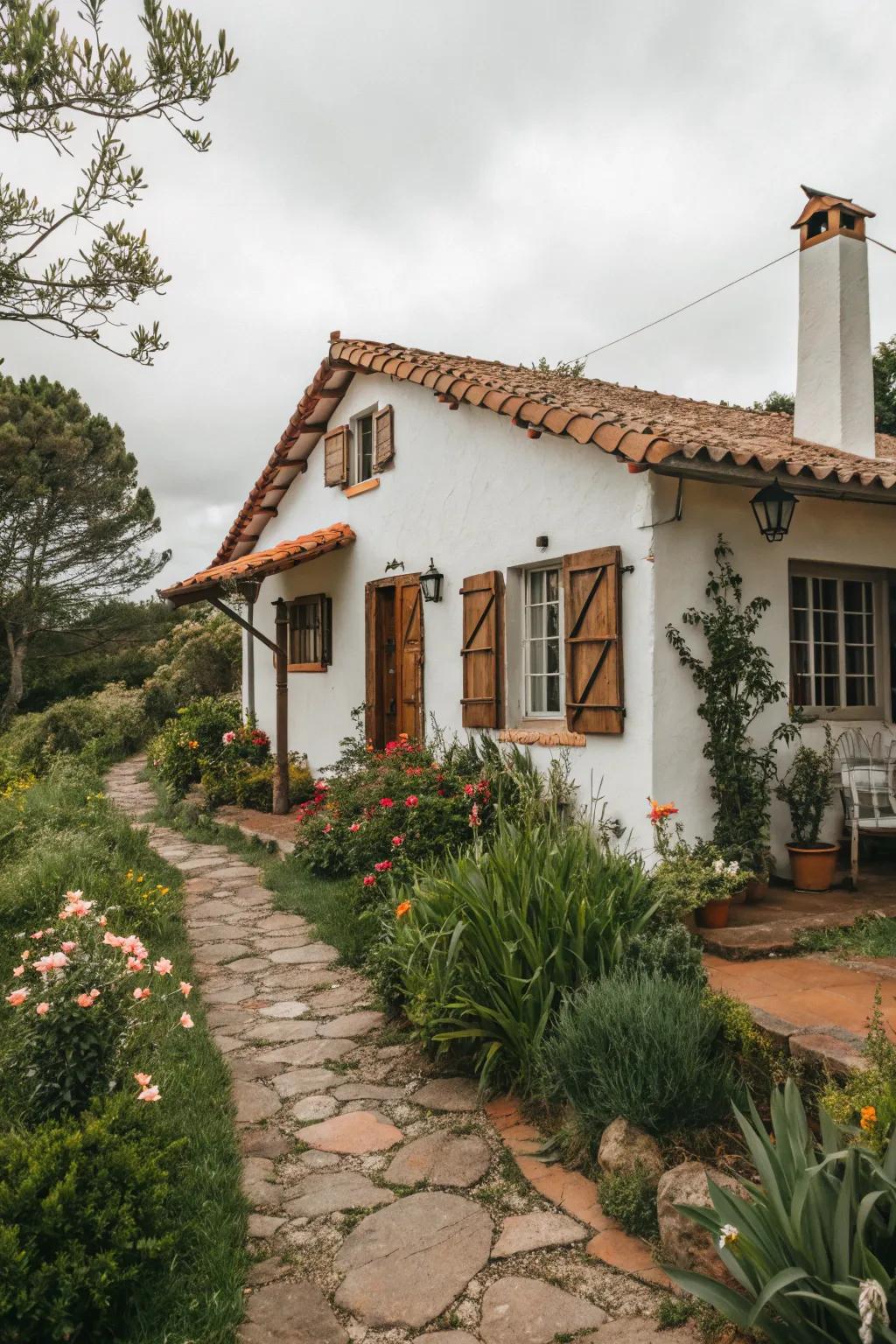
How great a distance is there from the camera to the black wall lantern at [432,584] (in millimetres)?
8790

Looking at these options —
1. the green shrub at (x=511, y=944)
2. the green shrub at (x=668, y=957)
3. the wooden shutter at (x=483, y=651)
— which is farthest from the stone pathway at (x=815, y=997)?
the wooden shutter at (x=483, y=651)

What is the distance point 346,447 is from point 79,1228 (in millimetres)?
9576

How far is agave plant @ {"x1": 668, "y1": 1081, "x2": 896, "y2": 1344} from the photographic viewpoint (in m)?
2.05

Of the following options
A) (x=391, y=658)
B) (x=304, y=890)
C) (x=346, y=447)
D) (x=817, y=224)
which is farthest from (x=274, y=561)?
(x=817, y=224)

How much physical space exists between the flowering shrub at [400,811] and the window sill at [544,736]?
246 millimetres

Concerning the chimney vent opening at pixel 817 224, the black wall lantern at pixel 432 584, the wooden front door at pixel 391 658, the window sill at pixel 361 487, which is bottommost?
the wooden front door at pixel 391 658

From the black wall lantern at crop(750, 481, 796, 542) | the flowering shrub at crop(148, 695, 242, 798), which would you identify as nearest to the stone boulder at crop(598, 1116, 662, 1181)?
the black wall lantern at crop(750, 481, 796, 542)

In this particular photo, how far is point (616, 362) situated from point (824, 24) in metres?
10.5

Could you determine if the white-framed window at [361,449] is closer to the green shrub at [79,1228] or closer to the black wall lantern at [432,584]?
the black wall lantern at [432,584]

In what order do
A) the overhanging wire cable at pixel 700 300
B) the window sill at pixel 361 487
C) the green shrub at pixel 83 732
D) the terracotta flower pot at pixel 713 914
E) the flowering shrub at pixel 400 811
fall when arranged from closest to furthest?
the terracotta flower pot at pixel 713 914
the flowering shrub at pixel 400 811
the overhanging wire cable at pixel 700 300
the window sill at pixel 361 487
the green shrub at pixel 83 732

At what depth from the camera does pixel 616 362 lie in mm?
17438

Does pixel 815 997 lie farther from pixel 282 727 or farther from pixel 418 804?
pixel 282 727

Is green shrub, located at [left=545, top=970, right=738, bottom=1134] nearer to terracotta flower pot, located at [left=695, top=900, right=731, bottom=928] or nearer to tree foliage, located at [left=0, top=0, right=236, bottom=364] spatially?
terracotta flower pot, located at [left=695, top=900, right=731, bottom=928]

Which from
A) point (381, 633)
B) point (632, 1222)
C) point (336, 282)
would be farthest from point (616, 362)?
point (632, 1222)
